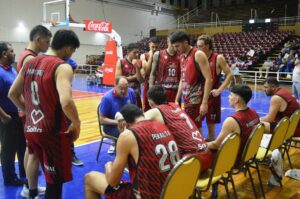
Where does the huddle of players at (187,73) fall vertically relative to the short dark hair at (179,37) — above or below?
below

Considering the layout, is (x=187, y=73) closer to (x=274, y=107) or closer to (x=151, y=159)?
(x=274, y=107)

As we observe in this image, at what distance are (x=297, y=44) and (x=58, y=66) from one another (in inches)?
682

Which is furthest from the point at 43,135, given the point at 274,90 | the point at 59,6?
the point at 59,6

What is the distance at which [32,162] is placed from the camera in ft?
9.50

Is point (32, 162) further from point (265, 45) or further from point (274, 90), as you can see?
point (265, 45)

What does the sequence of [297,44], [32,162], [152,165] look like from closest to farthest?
1. [152,165]
2. [32,162]
3. [297,44]

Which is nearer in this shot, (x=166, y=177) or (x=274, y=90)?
(x=166, y=177)

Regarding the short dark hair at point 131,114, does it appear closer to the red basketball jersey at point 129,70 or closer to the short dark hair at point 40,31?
the short dark hair at point 40,31

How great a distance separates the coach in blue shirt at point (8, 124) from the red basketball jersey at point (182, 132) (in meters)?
1.81

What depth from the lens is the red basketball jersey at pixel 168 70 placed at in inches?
181

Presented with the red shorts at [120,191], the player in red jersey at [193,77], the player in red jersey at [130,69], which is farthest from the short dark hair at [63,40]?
→ the player in red jersey at [130,69]

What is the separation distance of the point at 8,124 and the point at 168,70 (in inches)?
88.9

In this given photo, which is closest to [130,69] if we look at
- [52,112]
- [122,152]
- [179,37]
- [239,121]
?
[179,37]

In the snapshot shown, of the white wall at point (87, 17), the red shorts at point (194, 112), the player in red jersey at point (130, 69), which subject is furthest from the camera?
the white wall at point (87, 17)
